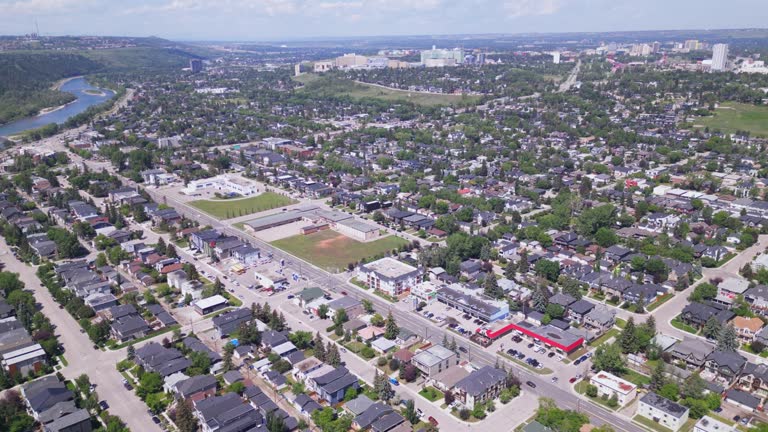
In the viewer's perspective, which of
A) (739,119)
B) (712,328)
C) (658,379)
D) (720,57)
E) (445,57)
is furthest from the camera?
(445,57)

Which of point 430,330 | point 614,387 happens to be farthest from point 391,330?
point 614,387

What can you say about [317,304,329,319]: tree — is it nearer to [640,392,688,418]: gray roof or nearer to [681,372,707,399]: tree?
[640,392,688,418]: gray roof

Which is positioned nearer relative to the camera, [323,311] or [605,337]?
[605,337]

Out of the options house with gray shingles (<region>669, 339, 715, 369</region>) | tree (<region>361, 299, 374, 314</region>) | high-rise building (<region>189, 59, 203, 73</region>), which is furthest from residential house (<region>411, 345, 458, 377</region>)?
high-rise building (<region>189, 59, 203, 73</region>)

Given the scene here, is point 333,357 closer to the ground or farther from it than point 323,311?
farther from it

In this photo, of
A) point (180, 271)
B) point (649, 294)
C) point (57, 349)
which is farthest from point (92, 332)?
point (649, 294)

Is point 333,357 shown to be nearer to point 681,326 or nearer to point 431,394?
point 431,394
